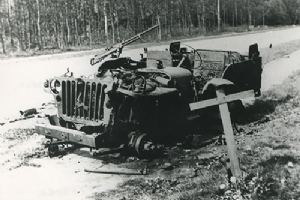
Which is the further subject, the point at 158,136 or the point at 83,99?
the point at 158,136

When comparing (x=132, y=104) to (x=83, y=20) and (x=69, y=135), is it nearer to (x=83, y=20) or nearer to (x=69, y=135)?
(x=69, y=135)

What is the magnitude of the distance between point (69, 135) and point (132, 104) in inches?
53.0

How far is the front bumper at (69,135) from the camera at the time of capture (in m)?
8.17

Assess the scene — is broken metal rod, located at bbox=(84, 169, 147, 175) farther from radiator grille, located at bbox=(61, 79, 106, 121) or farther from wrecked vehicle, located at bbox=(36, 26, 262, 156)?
radiator grille, located at bbox=(61, 79, 106, 121)

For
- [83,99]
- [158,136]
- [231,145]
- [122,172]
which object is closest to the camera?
[231,145]

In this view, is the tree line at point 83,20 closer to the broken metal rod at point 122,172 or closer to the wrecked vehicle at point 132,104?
the wrecked vehicle at point 132,104

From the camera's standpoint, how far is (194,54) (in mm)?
11227

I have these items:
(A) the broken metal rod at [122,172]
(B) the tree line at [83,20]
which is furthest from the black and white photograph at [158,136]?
(B) the tree line at [83,20]

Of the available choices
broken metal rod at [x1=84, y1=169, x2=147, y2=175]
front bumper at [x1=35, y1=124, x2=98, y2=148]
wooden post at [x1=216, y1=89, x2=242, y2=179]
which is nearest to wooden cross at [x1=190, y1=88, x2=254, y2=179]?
wooden post at [x1=216, y1=89, x2=242, y2=179]

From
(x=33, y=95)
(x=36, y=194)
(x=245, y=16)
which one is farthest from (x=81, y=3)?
(x=36, y=194)

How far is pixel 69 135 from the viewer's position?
852cm

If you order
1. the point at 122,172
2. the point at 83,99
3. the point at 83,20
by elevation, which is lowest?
the point at 122,172

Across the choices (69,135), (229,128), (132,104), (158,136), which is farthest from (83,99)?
(229,128)

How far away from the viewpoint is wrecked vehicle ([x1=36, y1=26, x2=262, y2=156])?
27.9 ft
